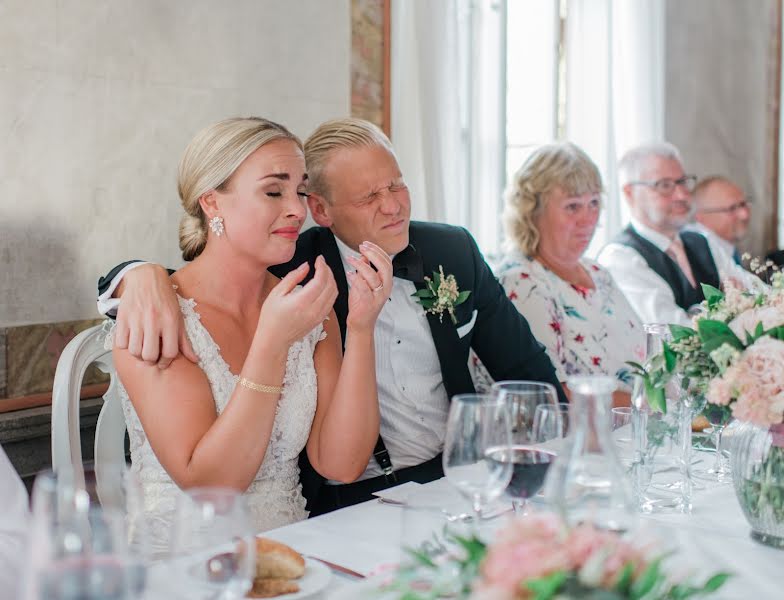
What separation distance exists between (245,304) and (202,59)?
1029 mm

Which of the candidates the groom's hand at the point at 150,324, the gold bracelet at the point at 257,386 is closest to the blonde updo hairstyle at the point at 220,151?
the groom's hand at the point at 150,324

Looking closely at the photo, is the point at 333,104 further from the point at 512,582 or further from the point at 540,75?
the point at 512,582

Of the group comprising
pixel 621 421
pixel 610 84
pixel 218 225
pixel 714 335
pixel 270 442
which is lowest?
pixel 270 442

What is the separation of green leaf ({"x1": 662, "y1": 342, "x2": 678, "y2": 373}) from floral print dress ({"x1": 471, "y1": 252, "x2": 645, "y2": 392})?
4.75ft

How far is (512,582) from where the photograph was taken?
2.73 ft

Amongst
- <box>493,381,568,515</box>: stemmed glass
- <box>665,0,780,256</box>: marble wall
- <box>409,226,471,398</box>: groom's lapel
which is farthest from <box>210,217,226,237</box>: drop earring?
<box>665,0,780,256</box>: marble wall

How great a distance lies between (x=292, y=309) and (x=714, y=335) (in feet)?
2.72

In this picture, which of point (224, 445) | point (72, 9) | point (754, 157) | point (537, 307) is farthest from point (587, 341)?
point (754, 157)

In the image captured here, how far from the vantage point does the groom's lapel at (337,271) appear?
2428 mm

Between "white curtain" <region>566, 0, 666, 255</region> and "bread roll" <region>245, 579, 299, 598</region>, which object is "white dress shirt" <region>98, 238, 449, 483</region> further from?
"white curtain" <region>566, 0, 666, 255</region>

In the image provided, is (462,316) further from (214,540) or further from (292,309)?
(214,540)

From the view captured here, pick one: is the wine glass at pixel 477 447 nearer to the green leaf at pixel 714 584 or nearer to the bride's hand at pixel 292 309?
the green leaf at pixel 714 584

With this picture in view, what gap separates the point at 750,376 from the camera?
141 centimetres

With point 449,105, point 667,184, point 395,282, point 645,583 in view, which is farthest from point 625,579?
point 667,184
